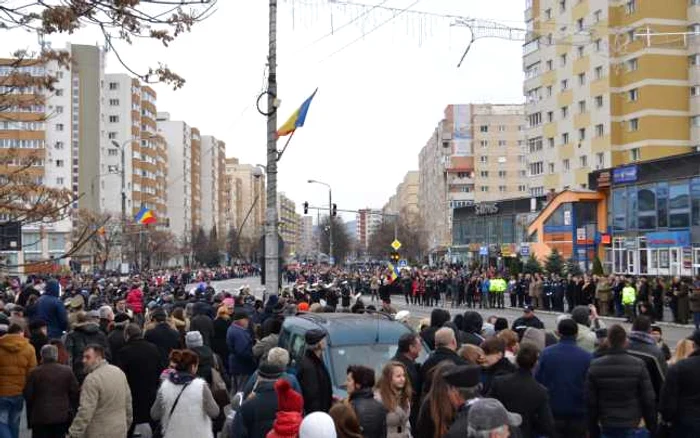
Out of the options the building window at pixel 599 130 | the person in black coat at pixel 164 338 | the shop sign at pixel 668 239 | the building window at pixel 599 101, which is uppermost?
the building window at pixel 599 101

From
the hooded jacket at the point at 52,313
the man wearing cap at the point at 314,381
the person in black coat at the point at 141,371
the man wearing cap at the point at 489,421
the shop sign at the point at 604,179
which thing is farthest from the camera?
the shop sign at the point at 604,179

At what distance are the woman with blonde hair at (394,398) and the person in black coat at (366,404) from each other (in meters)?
0.18

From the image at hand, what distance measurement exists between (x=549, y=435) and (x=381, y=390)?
1.43 metres

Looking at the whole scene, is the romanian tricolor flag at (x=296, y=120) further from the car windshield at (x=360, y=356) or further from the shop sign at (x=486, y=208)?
the shop sign at (x=486, y=208)

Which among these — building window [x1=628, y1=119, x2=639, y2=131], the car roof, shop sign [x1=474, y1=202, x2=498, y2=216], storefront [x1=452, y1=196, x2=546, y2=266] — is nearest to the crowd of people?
the car roof

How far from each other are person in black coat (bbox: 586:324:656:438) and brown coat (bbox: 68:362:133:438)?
4420mm

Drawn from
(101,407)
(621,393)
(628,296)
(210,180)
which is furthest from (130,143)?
(621,393)

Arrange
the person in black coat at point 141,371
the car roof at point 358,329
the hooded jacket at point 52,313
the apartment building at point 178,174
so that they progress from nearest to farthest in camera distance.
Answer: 1. the car roof at point 358,329
2. the person in black coat at point 141,371
3. the hooded jacket at point 52,313
4. the apartment building at point 178,174

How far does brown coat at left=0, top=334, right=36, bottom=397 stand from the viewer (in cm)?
927

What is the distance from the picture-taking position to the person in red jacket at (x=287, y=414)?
18.5 ft

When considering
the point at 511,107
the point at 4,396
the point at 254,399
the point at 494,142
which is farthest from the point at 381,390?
the point at 511,107

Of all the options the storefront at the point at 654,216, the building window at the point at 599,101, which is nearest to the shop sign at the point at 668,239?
the storefront at the point at 654,216

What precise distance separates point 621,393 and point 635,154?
54.7 meters

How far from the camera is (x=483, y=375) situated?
7.35m
